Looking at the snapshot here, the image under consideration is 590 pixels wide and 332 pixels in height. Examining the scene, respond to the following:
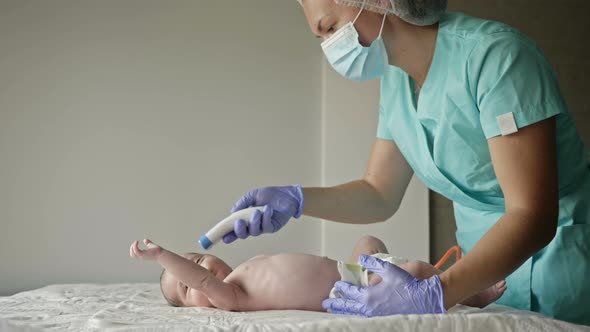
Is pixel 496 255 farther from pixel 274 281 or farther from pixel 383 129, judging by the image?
pixel 383 129

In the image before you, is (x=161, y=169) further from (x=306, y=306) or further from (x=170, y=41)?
(x=306, y=306)

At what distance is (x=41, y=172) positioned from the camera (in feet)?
10.2

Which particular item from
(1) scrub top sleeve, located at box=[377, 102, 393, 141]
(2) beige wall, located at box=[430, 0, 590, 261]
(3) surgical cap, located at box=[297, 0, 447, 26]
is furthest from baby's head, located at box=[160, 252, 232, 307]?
(2) beige wall, located at box=[430, 0, 590, 261]

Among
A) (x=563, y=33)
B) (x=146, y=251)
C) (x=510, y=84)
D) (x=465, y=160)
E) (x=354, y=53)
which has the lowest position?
(x=146, y=251)

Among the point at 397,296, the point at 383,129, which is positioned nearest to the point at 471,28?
the point at 383,129

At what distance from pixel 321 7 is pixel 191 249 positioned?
180 centimetres

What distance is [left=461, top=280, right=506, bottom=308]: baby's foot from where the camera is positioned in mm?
1561

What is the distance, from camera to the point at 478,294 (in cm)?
158

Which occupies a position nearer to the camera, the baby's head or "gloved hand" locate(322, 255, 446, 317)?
"gloved hand" locate(322, 255, 446, 317)

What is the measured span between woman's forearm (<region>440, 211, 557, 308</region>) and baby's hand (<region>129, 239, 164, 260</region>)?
0.67 m

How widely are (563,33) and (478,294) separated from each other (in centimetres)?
244

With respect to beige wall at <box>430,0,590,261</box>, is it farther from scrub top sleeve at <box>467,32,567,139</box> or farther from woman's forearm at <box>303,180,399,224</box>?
Result: scrub top sleeve at <box>467,32,567,139</box>

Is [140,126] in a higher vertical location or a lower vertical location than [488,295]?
higher

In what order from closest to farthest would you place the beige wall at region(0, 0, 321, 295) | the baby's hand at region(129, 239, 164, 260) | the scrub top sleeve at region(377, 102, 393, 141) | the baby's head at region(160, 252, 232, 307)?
1. the baby's hand at region(129, 239, 164, 260)
2. the baby's head at region(160, 252, 232, 307)
3. the scrub top sleeve at region(377, 102, 393, 141)
4. the beige wall at region(0, 0, 321, 295)
